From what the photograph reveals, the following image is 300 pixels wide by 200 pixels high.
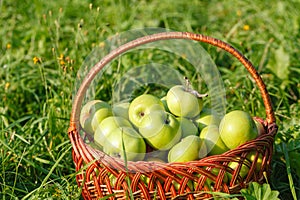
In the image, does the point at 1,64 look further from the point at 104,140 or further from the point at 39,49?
the point at 104,140

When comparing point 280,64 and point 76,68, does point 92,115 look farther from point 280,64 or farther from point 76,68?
point 280,64

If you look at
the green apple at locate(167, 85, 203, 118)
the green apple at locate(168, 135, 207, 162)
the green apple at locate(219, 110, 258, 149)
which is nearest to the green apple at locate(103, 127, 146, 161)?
the green apple at locate(168, 135, 207, 162)

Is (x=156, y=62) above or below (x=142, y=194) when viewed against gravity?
above

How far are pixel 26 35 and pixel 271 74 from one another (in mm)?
1779

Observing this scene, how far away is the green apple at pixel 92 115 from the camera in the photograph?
216 centimetres

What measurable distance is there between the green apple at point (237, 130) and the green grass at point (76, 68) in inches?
9.3

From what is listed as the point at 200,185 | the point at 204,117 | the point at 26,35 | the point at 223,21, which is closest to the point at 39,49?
the point at 26,35

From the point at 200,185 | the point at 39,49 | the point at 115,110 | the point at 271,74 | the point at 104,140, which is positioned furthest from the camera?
the point at 39,49

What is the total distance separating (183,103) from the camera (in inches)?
83.7

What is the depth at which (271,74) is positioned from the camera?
3174 mm

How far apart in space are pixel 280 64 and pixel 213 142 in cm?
135

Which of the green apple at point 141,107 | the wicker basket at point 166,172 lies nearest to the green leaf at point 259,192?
the wicker basket at point 166,172

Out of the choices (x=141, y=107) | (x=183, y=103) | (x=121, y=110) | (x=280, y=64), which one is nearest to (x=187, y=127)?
(x=183, y=103)

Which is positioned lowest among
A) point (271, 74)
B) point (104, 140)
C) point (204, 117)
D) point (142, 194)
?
point (142, 194)
